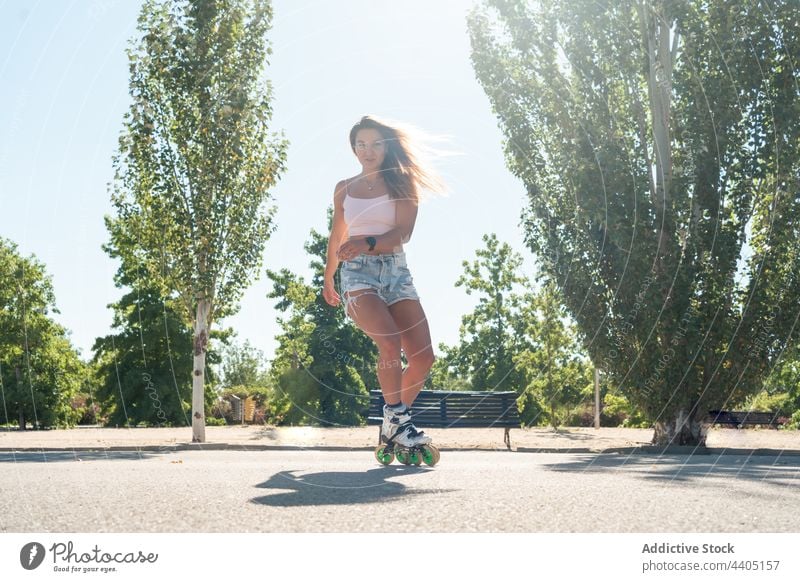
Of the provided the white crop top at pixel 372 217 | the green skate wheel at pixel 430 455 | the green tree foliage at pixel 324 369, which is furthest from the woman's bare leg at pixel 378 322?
the green tree foliage at pixel 324 369

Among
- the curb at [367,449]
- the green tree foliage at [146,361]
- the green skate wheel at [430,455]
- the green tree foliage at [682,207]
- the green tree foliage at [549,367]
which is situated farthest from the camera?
the green tree foliage at [146,361]

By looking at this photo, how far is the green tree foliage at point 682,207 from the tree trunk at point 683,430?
0.02m

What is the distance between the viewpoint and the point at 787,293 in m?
13.8

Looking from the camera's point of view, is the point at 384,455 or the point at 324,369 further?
the point at 324,369

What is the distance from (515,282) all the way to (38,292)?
21.8m

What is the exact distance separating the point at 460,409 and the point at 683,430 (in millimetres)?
4545

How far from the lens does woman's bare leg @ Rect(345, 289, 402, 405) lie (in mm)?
4699

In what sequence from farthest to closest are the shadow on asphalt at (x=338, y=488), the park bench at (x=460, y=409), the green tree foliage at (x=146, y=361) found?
1. the green tree foliage at (x=146, y=361)
2. the park bench at (x=460, y=409)
3. the shadow on asphalt at (x=338, y=488)

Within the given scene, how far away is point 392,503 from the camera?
11.6ft

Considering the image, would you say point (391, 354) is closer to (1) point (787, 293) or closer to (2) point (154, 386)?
(1) point (787, 293)

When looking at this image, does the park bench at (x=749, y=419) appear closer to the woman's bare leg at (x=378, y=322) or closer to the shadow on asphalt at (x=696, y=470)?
the shadow on asphalt at (x=696, y=470)

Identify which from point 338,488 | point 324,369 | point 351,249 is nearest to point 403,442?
point 338,488

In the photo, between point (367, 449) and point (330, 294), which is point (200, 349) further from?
point (330, 294)

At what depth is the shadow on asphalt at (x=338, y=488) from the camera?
3672 mm
